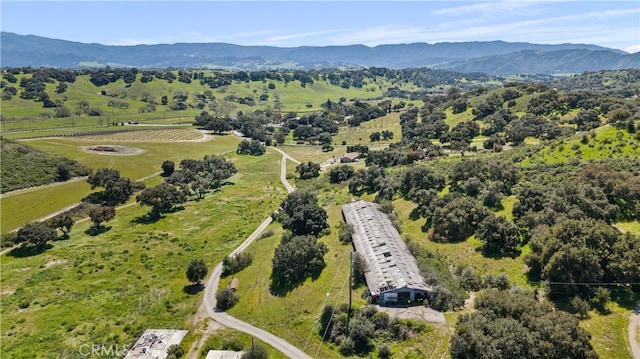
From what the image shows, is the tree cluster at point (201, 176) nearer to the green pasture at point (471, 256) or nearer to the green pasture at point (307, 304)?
the green pasture at point (307, 304)

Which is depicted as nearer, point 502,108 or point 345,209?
point 345,209

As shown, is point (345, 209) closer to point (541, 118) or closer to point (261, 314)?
point (261, 314)

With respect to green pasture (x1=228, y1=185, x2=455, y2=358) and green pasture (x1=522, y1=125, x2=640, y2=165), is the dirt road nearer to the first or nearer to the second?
green pasture (x1=228, y1=185, x2=455, y2=358)

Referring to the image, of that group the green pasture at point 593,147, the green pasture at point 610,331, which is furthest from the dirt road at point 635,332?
the green pasture at point 593,147

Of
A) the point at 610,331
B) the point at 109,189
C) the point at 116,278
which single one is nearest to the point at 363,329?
the point at 610,331

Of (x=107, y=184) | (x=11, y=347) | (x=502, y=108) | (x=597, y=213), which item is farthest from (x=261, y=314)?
(x=502, y=108)
